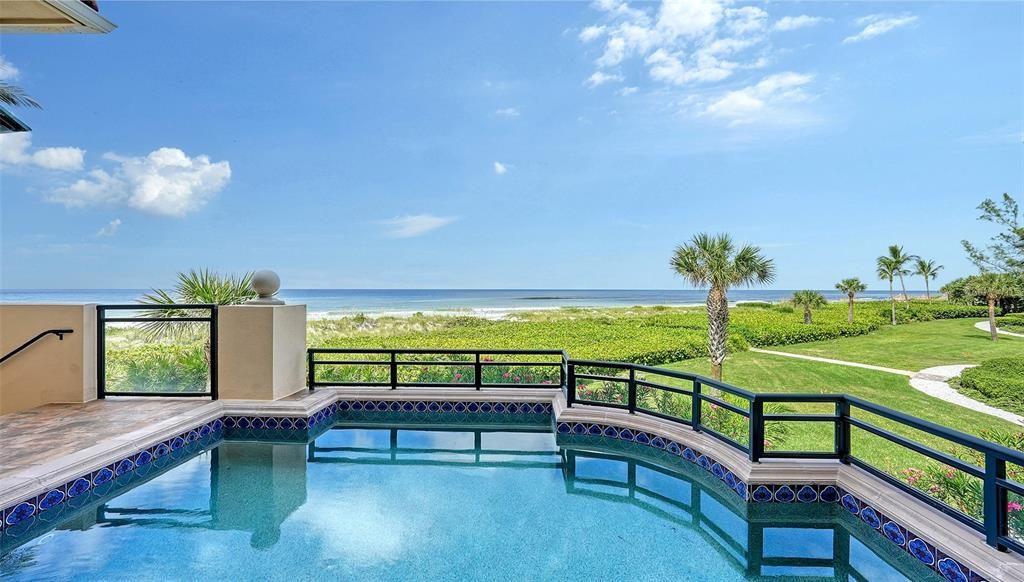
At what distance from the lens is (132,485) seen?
382 cm

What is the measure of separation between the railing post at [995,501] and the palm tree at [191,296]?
7268 millimetres

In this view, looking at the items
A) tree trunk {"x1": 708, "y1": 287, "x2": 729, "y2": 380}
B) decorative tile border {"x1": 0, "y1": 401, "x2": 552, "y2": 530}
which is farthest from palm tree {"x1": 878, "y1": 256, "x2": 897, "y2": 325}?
decorative tile border {"x1": 0, "y1": 401, "x2": 552, "y2": 530}

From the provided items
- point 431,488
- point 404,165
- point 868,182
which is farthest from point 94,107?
point 868,182

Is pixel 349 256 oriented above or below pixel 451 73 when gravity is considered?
below

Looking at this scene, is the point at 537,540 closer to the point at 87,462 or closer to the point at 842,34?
the point at 87,462

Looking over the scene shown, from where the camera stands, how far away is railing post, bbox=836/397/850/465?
3342 mm

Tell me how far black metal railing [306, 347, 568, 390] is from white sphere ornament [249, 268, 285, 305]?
2.82ft

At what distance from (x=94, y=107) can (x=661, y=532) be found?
30484mm

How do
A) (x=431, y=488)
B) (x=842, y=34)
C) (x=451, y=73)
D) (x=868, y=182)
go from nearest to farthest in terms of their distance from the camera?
(x=431, y=488) → (x=842, y=34) → (x=451, y=73) → (x=868, y=182)

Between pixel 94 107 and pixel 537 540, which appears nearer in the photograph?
pixel 537 540

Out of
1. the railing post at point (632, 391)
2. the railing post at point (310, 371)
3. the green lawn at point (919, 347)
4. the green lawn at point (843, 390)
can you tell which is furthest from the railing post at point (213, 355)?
the green lawn at point (919, 347)

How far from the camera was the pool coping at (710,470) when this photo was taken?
2.49m

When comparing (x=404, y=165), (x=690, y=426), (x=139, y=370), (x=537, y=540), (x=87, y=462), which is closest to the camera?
(x=537, y=540)

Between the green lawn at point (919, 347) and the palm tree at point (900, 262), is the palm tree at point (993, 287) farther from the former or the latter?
the palm tree at point (900, 262)
